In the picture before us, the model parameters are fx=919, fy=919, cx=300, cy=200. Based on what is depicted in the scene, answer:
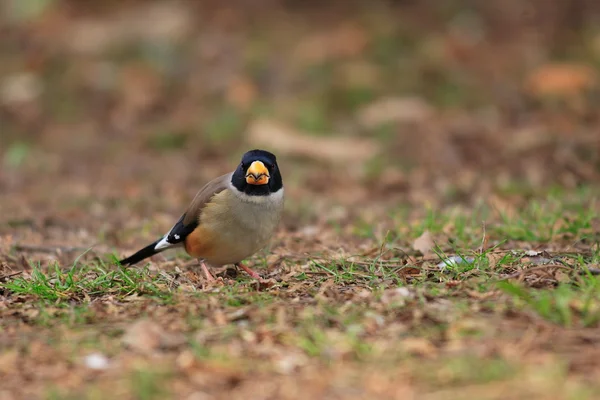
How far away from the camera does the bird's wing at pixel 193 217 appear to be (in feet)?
21.0

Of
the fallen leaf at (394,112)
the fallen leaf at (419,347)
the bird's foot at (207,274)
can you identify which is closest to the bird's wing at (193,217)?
the bird's foot at (207,274)

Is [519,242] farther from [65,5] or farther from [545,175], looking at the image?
[65,5]

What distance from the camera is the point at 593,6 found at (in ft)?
48.4

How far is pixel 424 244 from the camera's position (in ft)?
21.6

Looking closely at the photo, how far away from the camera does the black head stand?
20.1 feet

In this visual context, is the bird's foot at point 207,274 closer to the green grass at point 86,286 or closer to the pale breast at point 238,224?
the pale breast at point 238,224

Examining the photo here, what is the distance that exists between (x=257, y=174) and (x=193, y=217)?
2.16 feet

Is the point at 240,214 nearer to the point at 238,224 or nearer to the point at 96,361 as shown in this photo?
the point at 238,224

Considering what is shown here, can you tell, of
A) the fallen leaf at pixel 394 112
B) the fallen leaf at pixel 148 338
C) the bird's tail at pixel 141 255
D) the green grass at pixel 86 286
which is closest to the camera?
the fallen leaf at pixel 148 338

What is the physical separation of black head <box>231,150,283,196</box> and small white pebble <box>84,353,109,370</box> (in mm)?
2044

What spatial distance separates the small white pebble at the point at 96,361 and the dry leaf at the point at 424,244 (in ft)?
9.10

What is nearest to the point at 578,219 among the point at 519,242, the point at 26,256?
the point at 519,242

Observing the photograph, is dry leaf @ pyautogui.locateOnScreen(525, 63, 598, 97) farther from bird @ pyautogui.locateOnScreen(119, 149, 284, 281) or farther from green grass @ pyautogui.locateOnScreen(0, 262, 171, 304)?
green grass @ pyautogui.locateOnScreen(0, 262, 171, 304)

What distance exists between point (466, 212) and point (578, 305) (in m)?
3.90
